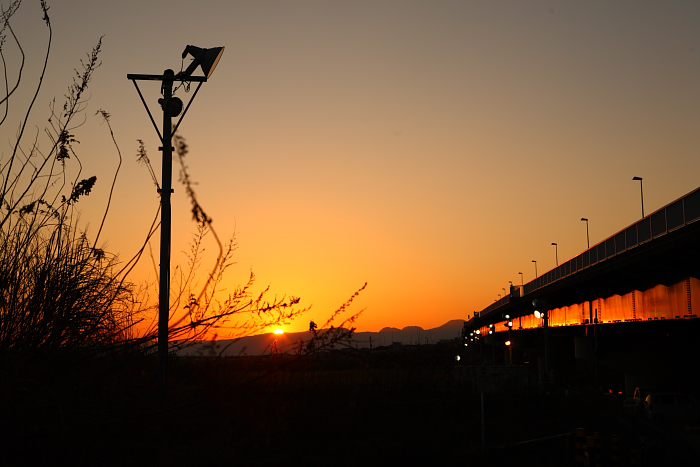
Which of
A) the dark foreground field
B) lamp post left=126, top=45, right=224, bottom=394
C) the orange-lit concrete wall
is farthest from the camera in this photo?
the orange-lit concrete wall

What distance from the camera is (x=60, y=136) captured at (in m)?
6.22

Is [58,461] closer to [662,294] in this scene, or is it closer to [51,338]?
[51,338]

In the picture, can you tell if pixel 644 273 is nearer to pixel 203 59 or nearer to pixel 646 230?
pixel 646 230

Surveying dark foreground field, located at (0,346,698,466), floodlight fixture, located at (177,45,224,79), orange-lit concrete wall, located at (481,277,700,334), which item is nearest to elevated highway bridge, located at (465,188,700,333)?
orange-lit concrete wall, located at (481,277,700,334)

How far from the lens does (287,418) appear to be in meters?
17.1

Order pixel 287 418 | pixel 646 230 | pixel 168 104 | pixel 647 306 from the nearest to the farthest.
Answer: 1. pixel 168 104
2. pixel 287 418
3. pixel 646 230
4. pixel 647 306

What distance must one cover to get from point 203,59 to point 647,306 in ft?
87.1

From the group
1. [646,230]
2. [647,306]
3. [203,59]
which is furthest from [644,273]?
[203,59]

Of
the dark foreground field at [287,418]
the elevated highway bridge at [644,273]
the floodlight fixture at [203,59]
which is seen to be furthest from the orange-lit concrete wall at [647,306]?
the floodlight fixture at [203,59]

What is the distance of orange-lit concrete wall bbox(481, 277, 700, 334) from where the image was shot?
24.0 metres

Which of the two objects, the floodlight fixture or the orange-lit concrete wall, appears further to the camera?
the orange-lit concrete wall

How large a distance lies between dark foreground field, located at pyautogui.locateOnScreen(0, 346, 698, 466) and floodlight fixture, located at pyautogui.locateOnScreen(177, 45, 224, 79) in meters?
3.76

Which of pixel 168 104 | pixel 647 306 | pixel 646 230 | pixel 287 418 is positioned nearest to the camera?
pixel 168 104

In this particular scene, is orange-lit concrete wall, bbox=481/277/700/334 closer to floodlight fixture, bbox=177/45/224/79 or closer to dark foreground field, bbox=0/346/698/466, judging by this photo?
dark foreground field, bbox=0/346/698/466
